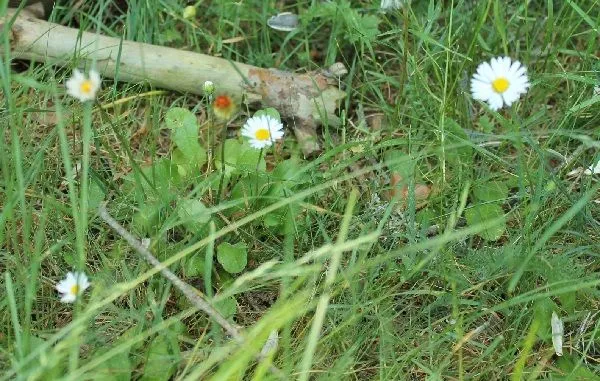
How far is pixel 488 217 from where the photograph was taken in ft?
6.25

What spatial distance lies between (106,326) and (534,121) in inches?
47.4

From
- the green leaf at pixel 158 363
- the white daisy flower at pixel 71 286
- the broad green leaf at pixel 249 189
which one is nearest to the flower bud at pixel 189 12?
the broad green leaf at pixel 249 189

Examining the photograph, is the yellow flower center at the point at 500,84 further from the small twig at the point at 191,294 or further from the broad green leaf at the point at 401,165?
the small twig at the point at 191,294

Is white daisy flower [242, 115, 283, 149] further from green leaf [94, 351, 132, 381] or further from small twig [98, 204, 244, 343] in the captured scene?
green leaf [94, 351, 132, 381]

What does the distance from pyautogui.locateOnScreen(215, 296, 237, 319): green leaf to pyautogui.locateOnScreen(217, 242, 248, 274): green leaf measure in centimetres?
8

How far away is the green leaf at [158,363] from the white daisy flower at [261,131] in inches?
21.5

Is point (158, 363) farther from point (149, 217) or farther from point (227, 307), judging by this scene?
point (149, 217)

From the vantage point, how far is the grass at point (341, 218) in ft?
5.12

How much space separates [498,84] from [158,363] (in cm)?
96

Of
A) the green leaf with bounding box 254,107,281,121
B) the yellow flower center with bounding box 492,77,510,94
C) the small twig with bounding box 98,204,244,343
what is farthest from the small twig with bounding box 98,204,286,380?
the yellow flower center with bounding box 492,77,510,94

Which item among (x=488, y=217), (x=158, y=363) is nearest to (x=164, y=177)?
(x=158, y=363)

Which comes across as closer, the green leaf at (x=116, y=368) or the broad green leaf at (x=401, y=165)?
the green leaf at (x=116, y=368)

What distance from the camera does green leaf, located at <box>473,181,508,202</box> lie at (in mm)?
1946

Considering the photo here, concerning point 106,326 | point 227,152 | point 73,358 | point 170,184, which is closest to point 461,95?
point 227,152
